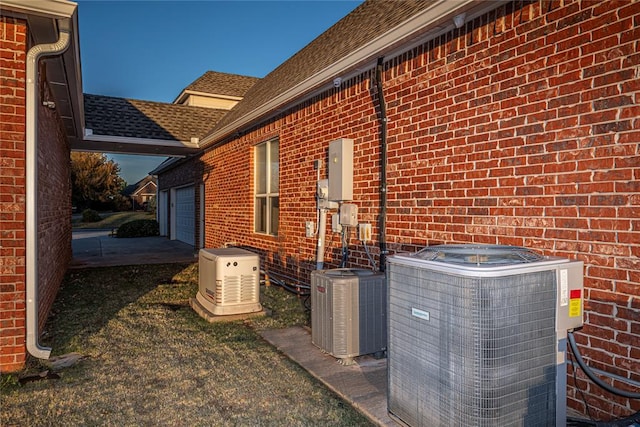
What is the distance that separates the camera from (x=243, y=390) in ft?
11.9

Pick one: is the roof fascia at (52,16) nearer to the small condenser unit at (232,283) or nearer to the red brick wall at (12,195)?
the red brick wall at (12,195)

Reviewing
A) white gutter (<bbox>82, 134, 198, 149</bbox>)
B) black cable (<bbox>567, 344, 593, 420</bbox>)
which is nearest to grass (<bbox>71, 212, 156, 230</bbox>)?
→ white gutter (<bbox>82, 134, 198, 149</bbox>)

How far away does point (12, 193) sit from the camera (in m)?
3.89

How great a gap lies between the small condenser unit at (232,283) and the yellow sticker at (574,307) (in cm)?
417

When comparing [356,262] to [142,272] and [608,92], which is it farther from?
[142,272]

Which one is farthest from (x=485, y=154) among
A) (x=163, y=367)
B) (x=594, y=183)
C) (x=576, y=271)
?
(x=163, y=367)

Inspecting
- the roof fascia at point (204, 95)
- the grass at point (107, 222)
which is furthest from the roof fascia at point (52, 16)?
the grass at point (107, 222)

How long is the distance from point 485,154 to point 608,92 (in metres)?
1.06

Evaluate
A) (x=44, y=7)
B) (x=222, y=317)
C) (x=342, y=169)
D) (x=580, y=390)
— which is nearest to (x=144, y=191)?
(x=222, y=317)

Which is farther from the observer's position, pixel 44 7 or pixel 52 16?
pixel 52 16

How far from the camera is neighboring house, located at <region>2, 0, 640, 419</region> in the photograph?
2.80 meters

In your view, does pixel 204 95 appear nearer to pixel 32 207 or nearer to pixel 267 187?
pixel 267 187

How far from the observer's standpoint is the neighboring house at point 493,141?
2797 millimetres

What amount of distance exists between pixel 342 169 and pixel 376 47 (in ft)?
5.19
